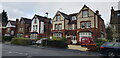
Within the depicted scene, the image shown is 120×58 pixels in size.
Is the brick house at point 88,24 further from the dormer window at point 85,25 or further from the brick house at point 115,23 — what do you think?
the brick house at point 115,23

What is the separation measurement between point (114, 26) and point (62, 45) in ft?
54.6

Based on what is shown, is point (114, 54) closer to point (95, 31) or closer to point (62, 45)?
point (62, 45)

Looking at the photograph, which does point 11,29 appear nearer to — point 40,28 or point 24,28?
point 24,28

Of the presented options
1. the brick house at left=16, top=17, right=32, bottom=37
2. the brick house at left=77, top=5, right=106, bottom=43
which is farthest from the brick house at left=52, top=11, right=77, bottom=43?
the brick house at left=16, top=17, right=32, bottom=37

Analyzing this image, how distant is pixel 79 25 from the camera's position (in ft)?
88.3

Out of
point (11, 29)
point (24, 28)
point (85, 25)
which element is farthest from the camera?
point (11, 29)

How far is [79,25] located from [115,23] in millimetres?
9818

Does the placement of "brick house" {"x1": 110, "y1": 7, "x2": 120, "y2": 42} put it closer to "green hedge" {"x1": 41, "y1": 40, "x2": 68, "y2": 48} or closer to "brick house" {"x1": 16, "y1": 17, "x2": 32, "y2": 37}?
"green hedge" {"x1": 41, "y1": 40, "x2": 68, "y2": 48}

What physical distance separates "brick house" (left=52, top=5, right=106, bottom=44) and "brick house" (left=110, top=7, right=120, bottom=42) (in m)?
3.12

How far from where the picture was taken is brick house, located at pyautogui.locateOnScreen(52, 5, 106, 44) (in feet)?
82.0

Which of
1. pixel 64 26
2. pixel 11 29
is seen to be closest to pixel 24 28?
pixel 11 29

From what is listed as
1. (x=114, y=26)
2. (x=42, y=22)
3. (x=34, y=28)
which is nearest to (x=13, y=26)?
(x=34, y=28)

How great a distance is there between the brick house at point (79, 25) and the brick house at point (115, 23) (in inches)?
123

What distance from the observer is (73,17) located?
3077 centimetres
